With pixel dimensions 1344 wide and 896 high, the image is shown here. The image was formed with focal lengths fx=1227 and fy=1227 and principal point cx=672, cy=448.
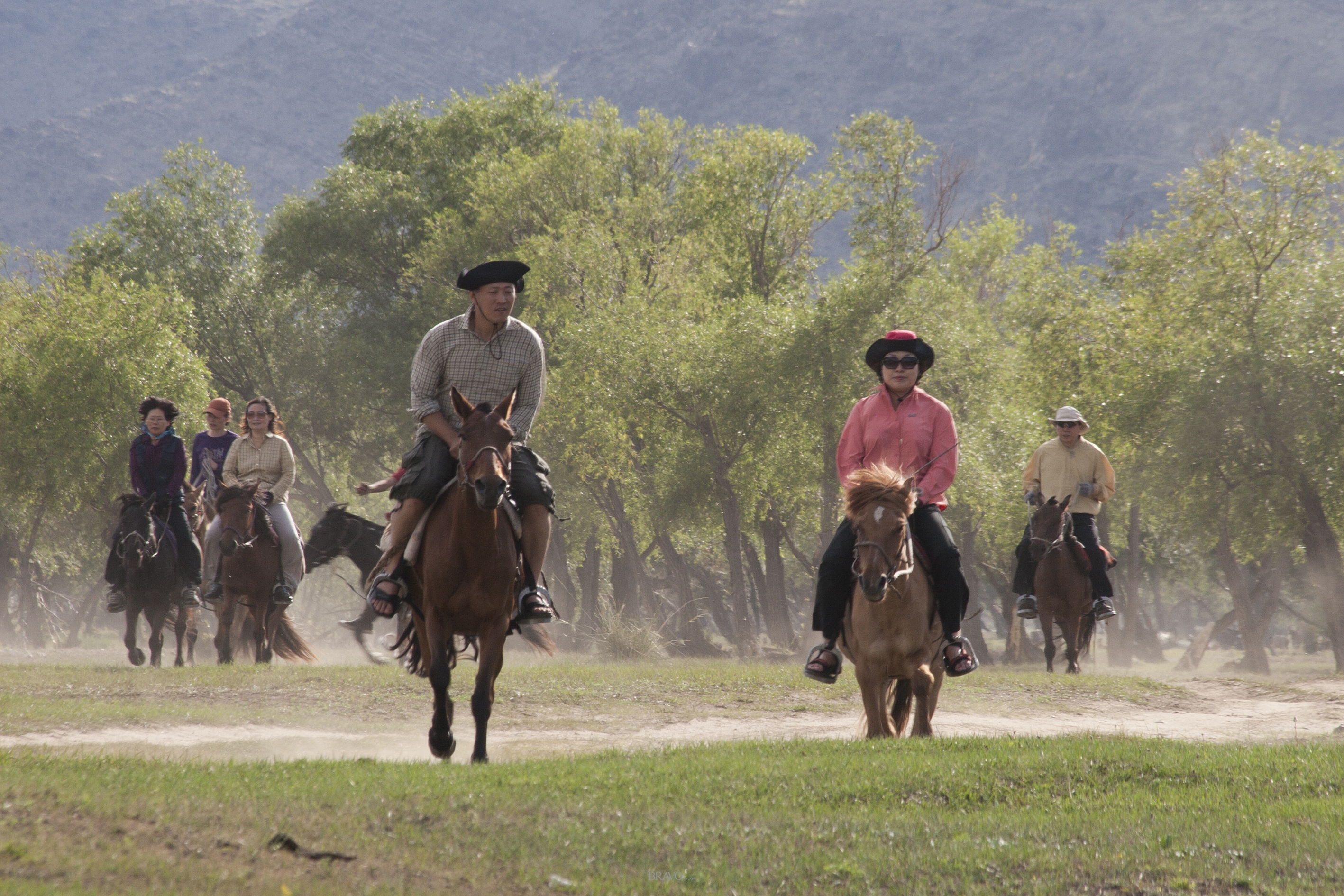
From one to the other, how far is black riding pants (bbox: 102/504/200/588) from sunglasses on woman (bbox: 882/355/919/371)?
1056 centimetres

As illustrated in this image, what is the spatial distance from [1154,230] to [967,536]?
1031cm

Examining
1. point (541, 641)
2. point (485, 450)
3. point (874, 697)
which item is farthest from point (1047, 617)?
point (485, 450)

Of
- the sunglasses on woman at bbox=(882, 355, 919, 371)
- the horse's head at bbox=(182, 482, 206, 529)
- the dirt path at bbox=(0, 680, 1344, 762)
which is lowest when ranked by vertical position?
the dirt path at bbox=(0, 680, 1344, 762)

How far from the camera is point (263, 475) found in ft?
50.3

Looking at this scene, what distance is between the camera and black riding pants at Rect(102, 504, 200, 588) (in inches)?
642

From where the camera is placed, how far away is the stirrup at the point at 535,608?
27.5 ft

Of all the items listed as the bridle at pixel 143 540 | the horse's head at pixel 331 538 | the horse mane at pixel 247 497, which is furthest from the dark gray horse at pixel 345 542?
the horse mane at pixel 247 497

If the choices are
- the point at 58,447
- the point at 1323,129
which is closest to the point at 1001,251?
the point at 58,447

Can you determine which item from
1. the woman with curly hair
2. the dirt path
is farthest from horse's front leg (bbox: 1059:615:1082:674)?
the woman with curly hair

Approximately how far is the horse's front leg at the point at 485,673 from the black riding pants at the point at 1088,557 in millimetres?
10493

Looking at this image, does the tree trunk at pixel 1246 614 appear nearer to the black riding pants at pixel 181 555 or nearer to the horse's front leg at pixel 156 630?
the black riding pants at pixel 181 555

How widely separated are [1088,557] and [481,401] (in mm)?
11115

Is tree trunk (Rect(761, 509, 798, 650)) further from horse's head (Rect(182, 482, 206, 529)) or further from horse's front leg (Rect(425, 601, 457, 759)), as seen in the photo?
Answer: horse's front leg (Rect(425, 601, 457, 759))

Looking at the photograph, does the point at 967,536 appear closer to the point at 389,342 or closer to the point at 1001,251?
the point at 1001,251
